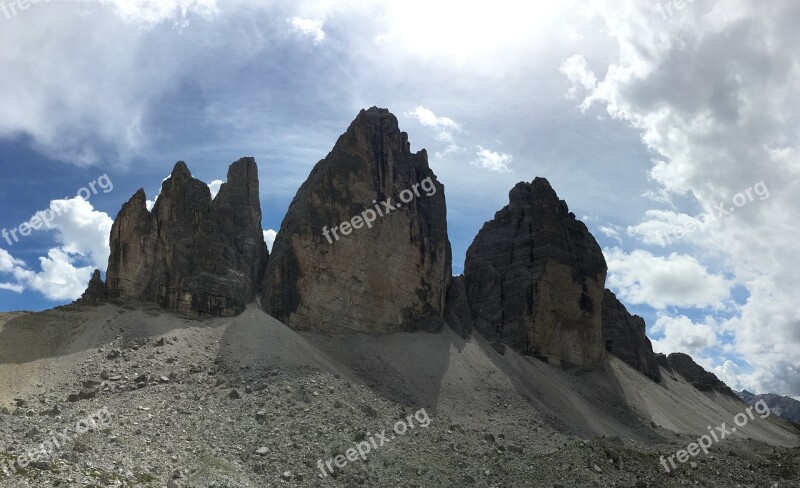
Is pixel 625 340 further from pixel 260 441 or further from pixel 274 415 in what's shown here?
pixel 260 441

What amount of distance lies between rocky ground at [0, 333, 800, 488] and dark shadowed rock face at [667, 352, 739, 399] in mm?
76180

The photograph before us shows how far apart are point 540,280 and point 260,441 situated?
4693cm

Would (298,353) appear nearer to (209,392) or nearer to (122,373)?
(209,392)

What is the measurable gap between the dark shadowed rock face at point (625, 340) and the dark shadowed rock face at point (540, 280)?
1356 centimetres

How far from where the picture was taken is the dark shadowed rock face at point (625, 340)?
9075cm

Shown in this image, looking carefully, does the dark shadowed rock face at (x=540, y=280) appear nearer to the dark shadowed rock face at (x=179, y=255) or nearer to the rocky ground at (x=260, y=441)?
the dark shadowed rock face at (x=179, y=255)

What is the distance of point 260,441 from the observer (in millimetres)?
34312

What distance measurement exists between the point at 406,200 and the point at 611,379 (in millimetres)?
30561

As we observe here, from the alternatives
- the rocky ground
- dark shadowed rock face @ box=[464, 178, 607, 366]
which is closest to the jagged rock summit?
dark shadowed rock face @ box=[464, 178, 607, 366]

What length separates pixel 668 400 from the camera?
8131 centimetres

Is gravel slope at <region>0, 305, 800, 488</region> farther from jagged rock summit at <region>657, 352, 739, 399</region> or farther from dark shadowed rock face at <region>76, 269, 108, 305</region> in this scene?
jagged rock summit at <region>657, 352, 739, 399</region>

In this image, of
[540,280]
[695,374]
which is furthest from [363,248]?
[695,374]

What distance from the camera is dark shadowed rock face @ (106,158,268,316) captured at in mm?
50062

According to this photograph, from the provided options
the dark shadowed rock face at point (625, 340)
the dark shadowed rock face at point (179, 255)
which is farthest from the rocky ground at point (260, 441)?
the dark shadowed rock face at point (625, 340)
